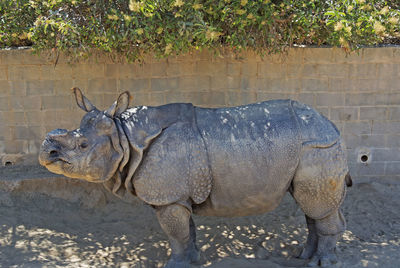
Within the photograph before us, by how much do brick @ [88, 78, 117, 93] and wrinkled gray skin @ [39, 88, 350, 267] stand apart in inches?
87.9

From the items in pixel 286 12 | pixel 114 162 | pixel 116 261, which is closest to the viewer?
pixel 114 162

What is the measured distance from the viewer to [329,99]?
20.6ft

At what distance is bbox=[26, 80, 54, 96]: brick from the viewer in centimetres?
637

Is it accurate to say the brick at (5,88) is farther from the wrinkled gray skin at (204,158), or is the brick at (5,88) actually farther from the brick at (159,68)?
the wrinkled gray skin at (204,158)

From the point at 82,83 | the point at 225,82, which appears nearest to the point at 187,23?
the point at 225,82

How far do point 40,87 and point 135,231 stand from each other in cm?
259

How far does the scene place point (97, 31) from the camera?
4.98 metres


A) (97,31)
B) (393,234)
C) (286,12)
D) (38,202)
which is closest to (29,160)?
(38,202)

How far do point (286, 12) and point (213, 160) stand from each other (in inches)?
93.4

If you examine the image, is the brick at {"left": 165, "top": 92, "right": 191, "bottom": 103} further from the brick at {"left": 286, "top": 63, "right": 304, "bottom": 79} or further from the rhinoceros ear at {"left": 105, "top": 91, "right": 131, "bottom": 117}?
the rhinoceros ear at {"left": 105, "top": 91, "right": 131, "bottom": 117}

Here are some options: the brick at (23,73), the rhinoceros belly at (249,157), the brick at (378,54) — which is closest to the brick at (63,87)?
the brick at (23,73)

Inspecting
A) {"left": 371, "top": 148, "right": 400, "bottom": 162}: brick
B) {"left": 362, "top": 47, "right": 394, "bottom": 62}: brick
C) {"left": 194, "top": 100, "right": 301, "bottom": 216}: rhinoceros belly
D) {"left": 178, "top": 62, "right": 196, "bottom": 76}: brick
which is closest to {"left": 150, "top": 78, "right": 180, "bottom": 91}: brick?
{"left": 178, "top": 62, "right": 196, "bottom": 76}: brick

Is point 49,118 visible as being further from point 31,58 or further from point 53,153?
point 53,153

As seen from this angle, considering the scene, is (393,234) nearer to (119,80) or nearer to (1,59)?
(119,80)
